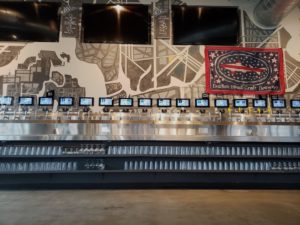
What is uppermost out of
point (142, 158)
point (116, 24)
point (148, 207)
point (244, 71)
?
point (116, 24)

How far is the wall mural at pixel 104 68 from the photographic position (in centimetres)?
570

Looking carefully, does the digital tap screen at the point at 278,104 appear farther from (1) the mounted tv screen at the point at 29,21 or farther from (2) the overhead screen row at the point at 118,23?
(1) the mounted tv screen at the point at 29,21

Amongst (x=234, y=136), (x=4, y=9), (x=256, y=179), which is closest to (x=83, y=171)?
(x=234, y=136)

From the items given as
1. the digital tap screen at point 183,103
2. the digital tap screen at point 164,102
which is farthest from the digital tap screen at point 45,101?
the digital tap screen at point 183,103

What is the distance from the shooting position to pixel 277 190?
475cm

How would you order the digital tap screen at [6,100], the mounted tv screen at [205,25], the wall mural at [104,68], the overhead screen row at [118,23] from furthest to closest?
the mounted tv screen at [205,25] < the overhead screen row at [118,23] < the wall mural at [104,68] < the digital tap screen at [6,100]

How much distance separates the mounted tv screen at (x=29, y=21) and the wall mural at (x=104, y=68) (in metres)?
0.15

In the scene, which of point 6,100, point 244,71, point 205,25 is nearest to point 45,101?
point 6,100

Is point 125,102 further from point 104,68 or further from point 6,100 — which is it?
point 6,100

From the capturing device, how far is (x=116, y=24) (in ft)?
19.5

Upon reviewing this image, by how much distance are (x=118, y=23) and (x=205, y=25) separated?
6.02ft

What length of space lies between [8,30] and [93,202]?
4197mm

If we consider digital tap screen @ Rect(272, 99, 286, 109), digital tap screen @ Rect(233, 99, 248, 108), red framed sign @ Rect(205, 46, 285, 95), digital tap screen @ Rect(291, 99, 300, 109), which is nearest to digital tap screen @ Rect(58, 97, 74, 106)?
red framed sign @ Rect(205, 46, 285, 95)

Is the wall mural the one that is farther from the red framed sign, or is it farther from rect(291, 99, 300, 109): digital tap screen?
rect(291, 99, 300, 109): digital tap screen
